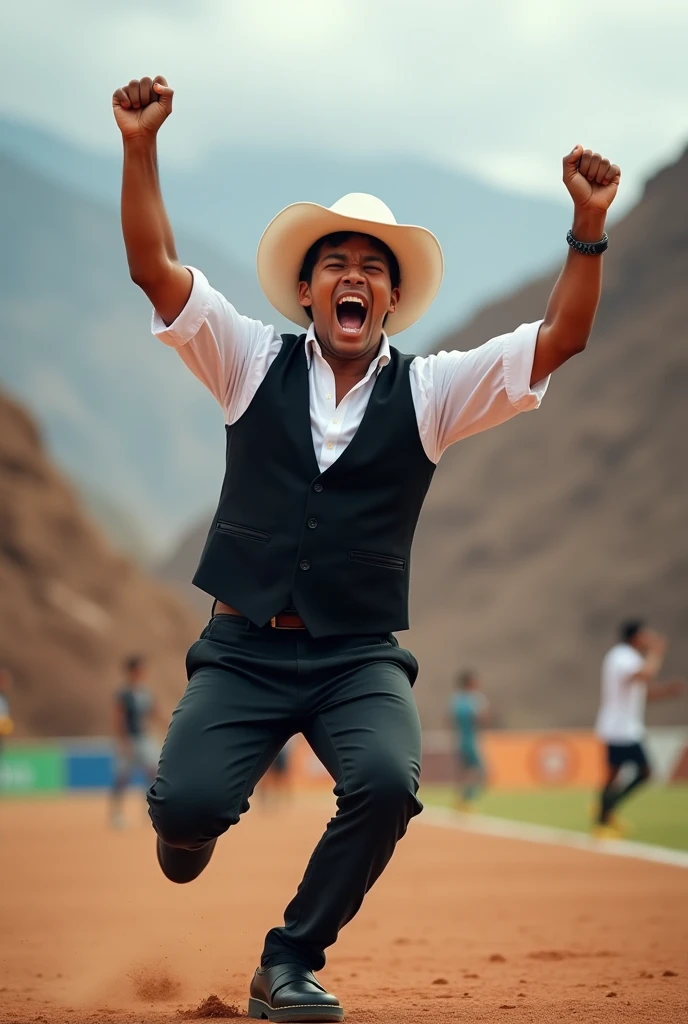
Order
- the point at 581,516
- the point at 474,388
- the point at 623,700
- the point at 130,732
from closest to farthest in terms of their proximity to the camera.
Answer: the point at 474,388 < the point at 623,700 < the point at 130,732 < the point at 581,516

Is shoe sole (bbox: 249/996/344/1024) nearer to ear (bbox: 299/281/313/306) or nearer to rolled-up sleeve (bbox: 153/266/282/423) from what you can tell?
rolled-up sleeve (bbox: 153/266/282/423)

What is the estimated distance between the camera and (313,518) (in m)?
4.72

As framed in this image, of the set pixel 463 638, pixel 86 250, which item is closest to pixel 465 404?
pixel 463 638

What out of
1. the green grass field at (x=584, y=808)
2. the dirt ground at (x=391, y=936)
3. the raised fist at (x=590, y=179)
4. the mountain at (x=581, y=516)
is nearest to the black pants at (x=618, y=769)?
the green grass field at (x=584, y=808)

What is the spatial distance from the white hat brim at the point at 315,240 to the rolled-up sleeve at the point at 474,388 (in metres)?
0.41

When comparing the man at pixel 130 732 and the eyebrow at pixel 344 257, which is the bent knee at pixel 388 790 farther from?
the man at pixel 130 732

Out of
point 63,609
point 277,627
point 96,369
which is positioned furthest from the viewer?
point 96,369

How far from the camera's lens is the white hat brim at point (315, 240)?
16.7 ft

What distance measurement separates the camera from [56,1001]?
5.51 meters

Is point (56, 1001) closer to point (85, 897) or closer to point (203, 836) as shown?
point (203, 836)

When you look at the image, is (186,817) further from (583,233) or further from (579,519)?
(579,519)

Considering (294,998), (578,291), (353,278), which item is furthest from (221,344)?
(294,998)

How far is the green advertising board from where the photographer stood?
29.0 meters

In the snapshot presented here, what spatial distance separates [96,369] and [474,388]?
123m
